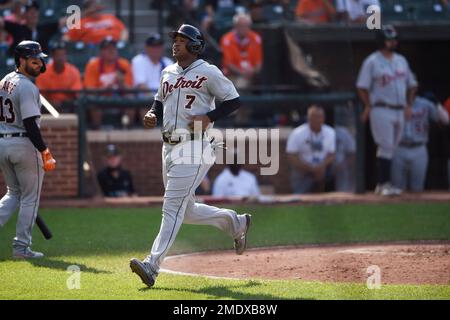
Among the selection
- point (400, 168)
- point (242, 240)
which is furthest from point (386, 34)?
point (242, 240)

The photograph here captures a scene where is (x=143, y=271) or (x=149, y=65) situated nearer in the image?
(x=143, y=271)

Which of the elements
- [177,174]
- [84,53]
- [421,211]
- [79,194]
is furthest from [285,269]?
[84,53]

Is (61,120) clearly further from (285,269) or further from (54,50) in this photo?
(285,269)

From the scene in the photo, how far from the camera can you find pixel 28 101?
800 centimetres

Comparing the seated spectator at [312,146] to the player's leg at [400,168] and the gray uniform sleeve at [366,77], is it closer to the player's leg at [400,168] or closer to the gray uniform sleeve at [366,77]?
the gray uniform sleeve at [366,77]

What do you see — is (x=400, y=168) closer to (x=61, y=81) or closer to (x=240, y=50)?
(x=240, y=50)

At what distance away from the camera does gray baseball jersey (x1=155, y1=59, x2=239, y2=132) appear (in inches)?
279

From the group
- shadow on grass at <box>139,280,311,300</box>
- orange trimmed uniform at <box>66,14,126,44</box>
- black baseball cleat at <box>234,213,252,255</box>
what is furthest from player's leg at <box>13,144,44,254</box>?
orange trimmed uniform at <box>66,14,126,44</box>

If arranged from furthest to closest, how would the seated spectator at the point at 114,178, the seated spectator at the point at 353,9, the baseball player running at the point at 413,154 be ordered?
the seated spectator at the point at 353,9 → the baseball player running at the point at 413,154 → the seated spectator at the point at 114,178

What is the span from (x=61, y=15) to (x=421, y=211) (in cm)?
663

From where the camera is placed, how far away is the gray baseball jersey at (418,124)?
13770 millimetres

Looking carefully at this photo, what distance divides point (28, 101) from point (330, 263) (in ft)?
9.57

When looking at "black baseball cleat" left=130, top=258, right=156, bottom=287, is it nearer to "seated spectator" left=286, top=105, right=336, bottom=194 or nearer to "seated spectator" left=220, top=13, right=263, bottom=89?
"seated spectator" left=286, top=105, right=336, bottom=194

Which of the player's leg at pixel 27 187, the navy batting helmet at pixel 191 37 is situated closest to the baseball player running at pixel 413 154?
the player's leg at pixel 27 187
